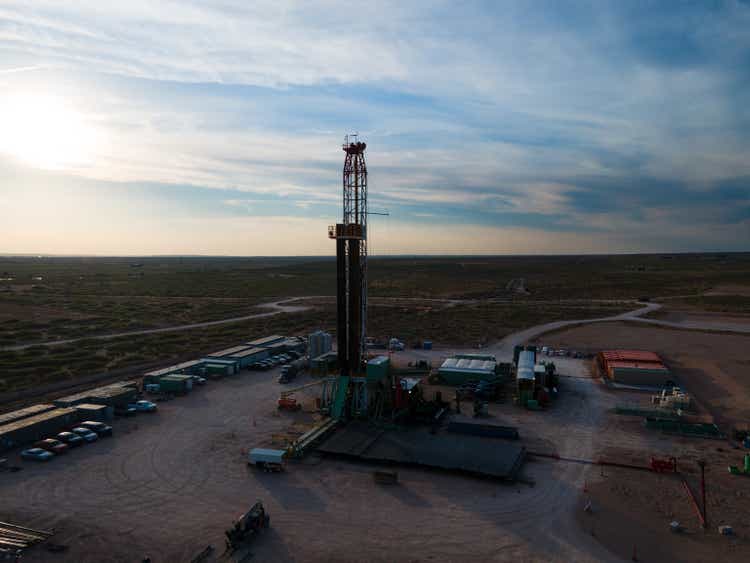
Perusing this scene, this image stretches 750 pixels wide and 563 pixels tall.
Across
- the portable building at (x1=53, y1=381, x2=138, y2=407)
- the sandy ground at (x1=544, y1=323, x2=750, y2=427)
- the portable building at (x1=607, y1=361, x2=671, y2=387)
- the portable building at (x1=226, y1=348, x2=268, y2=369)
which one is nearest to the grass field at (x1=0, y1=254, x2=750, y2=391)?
the portable building at (x1=226, y1=348, x2=268, y2=369)

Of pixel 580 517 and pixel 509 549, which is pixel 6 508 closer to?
pixel 509 549

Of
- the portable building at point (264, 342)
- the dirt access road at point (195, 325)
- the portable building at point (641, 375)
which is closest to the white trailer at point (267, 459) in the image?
the portable building at point (264, 342)

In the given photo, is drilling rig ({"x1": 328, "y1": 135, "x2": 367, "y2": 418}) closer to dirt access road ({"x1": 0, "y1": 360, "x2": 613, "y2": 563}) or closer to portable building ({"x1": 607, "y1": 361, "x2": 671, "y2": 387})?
dirt access road ({"x1": 0, "y1": 360, "x2": 613, "y2": 563})

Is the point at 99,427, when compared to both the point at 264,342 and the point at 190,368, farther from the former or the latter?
the point at 264,342

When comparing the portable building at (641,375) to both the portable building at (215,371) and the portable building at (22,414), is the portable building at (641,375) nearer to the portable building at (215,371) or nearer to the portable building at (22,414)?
the portable building at (215,371)

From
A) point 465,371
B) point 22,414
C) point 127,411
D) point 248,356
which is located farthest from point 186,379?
point 465,371
